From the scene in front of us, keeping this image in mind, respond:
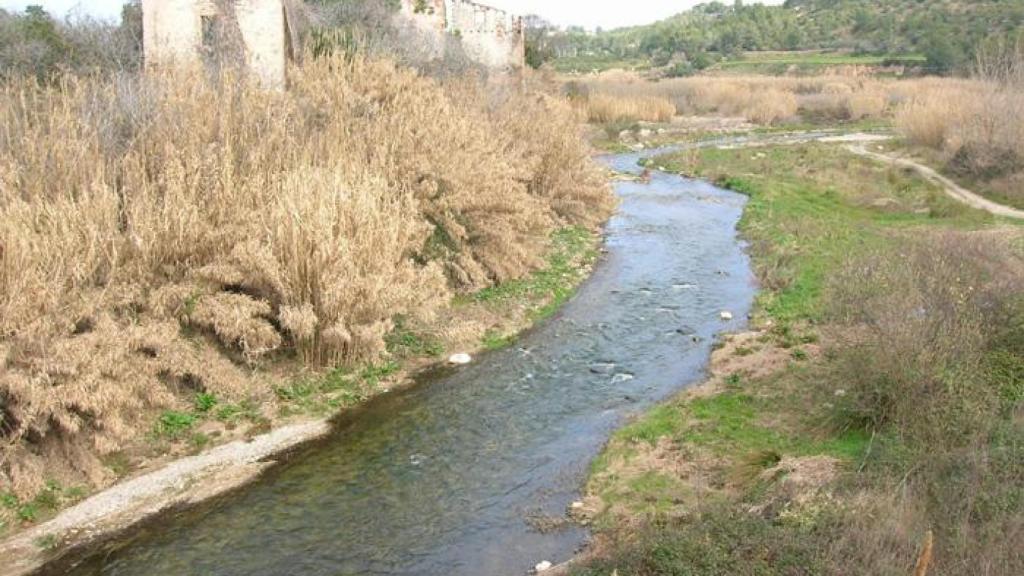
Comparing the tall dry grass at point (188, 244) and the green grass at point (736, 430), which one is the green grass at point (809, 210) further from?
the tall dry grass at point (188, 244)

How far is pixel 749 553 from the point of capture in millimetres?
7410

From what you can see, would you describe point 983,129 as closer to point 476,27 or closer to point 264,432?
point 476,27

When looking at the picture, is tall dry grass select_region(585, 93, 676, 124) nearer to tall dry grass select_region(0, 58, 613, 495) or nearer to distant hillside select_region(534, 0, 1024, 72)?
distant hillside select_region(534, 0, 1024, 72)

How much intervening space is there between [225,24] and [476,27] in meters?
19.8

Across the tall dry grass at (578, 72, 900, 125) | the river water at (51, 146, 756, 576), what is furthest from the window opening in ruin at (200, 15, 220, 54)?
the tall dry grass at (578, 72, 900, 125)

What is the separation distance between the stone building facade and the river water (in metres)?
21.6

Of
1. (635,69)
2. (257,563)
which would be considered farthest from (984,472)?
(635,69)

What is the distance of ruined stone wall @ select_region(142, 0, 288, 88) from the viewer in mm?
22594

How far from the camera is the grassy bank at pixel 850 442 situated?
24.1 feet

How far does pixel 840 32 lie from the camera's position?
111m

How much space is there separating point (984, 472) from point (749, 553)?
8.23ft

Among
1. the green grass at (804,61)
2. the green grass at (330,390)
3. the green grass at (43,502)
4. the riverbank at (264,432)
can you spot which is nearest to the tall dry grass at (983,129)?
the riverbank at (264,432)

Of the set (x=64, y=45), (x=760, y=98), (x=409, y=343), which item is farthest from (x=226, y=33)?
(x=760, y=98)

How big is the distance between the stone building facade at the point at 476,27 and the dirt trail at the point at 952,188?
54.5 feet
